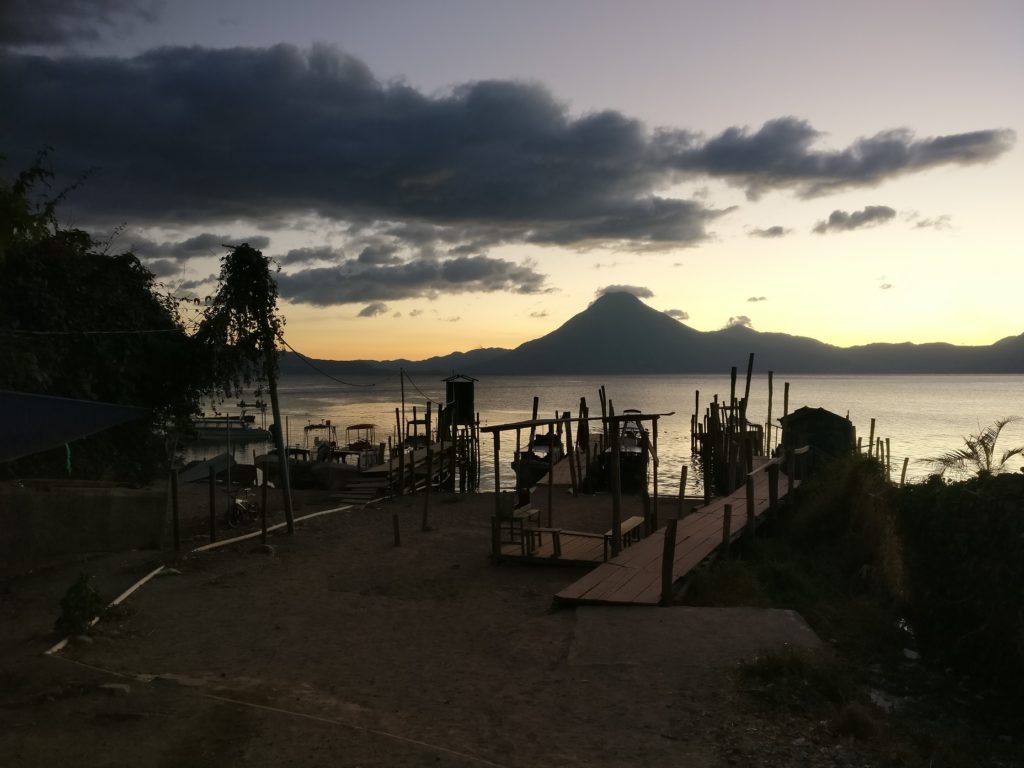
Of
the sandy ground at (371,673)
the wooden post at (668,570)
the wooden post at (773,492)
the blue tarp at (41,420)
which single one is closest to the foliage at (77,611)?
the sandy ground at (371,673)

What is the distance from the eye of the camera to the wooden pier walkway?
1091cm

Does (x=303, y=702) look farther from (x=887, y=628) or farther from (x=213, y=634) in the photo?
(x=887, y=628)

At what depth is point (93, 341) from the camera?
15570mm

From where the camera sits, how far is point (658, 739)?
21.7 ft

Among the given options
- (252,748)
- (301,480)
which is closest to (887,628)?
(252,748)

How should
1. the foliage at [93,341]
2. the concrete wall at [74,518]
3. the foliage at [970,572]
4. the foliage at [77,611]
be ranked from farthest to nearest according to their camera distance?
1. the foliage at [93,341]
2. the concrete wall at [74,518]
3. the foliage at [970,572]
4. the foliage at [77,611]

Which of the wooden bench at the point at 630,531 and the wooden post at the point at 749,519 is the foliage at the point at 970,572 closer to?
the wooden post at the point at 749,519

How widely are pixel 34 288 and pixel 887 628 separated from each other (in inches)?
639

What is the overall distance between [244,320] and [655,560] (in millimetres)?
9357

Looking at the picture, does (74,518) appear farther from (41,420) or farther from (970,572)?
(970,572)

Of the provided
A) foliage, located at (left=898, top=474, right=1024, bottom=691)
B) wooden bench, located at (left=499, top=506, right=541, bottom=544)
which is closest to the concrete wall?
wooden bench, located at (left=499, top=506, right=541, bottom=544)

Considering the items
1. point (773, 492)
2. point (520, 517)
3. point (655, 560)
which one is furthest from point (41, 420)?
point (773, 492)

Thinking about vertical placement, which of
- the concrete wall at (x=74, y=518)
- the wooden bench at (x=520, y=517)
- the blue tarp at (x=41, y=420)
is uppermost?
the blue tarp at (x=41, y=420)

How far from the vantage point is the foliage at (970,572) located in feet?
32.3
